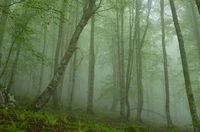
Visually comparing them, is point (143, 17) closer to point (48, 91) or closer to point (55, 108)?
point (55, 108)

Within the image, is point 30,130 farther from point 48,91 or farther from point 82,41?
point 82,41

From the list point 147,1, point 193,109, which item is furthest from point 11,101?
point 147,1

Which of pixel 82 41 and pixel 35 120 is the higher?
pixel 82 41

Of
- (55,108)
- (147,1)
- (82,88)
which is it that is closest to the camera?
(55,108)

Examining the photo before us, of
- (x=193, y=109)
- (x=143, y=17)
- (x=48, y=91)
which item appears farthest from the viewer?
(x=143, y=17)

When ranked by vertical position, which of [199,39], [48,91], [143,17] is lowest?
[48,91]

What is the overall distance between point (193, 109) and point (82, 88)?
34.8 metres

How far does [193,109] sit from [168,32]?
14.3 meters

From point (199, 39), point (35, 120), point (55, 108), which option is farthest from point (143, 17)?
point (35, 120)

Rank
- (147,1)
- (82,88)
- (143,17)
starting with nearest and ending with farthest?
1. (147,1)
2. (143,17)
3. (82,88)

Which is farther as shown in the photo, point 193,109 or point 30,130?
point 193,109

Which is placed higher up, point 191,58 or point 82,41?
point 82,41

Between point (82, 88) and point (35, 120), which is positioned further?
point (82, 88)

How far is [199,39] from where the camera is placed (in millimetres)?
16734
